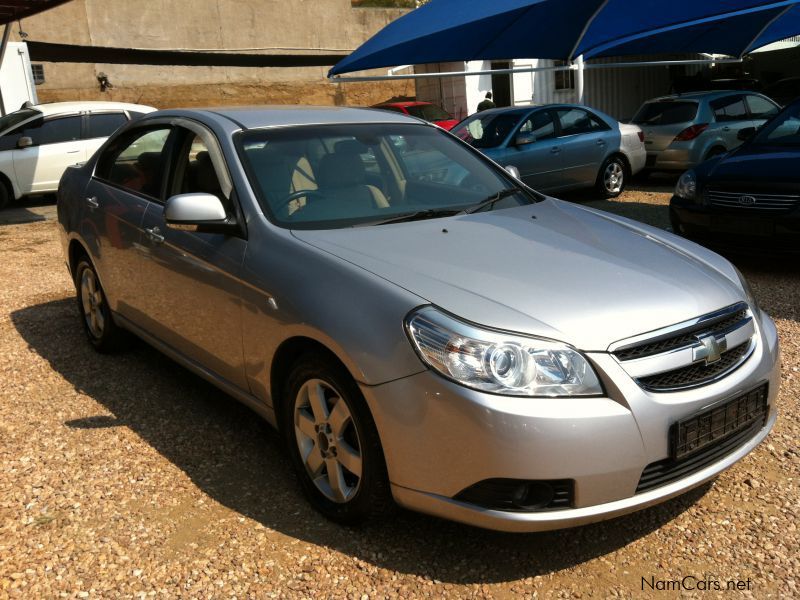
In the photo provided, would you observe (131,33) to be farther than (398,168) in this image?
Yes

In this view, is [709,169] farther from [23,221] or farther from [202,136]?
[23,221]

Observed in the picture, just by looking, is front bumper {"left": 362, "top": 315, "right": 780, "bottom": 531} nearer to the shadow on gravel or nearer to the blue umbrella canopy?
the shadow on gravel

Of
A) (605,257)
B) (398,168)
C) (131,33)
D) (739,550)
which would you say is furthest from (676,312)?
(131,33)

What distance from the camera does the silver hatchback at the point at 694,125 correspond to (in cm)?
1191

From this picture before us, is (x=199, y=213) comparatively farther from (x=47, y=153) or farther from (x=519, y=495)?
(x=47, y=153)

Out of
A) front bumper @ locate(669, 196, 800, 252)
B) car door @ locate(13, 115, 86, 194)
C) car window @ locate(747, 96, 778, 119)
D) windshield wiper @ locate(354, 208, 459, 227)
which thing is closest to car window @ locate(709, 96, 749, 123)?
car window @ locate(747, 96, 778, 119)

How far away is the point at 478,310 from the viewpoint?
262 centimetres

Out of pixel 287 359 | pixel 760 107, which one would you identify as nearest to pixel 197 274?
pixel 287 359

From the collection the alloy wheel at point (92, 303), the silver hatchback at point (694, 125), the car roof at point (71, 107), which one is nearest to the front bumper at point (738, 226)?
the alloy wheel at point (92, 303)

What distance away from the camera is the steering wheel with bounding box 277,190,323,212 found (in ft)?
11.2

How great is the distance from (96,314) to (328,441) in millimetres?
2733

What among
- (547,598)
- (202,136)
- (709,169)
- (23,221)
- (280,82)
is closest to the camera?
(547,598)

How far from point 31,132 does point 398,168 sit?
34.4 feet

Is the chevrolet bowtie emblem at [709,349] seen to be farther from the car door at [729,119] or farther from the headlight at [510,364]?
the car door at [729,119]
